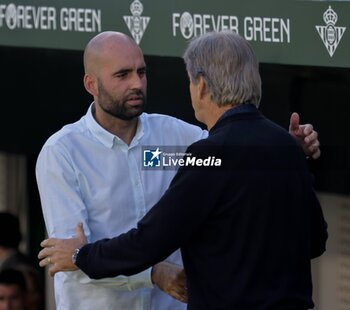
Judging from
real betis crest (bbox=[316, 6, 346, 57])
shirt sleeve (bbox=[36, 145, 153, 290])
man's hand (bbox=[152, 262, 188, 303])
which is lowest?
man's hand (bbox=[152, 262, 188, 303])

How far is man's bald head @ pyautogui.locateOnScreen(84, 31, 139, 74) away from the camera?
3.63 meters

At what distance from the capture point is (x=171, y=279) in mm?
3385

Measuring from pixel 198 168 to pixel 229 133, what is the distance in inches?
4.7

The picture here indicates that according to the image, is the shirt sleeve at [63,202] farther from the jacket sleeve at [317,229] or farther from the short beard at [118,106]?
the jacket sleeve at [317,229]

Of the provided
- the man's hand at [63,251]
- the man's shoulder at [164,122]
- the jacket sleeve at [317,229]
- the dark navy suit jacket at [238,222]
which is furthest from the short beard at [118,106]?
the jacket sleeve at [317,229]

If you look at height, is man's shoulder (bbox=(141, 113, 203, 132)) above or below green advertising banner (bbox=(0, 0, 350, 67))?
below

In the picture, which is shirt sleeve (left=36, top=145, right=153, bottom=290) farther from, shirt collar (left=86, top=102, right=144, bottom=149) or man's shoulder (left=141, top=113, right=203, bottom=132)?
man's shoulder (left=141, top=113, right=203, bottom=132)

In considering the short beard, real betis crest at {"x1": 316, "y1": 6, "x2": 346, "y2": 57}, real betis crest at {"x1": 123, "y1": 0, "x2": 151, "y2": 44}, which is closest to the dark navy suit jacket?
the short beard

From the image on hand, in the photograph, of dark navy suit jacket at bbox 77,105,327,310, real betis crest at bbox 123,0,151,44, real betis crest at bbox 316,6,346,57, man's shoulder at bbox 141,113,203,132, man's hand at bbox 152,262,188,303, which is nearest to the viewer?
dark navy suit jacket at bbox 77,105,327,310

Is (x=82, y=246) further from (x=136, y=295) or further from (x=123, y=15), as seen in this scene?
(x=123, y=15)

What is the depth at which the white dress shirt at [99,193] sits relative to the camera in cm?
351

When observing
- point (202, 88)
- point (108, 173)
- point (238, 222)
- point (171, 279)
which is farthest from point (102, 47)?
point (238, 222)

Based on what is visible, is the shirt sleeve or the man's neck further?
the man's neck

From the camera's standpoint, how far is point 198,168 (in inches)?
120
